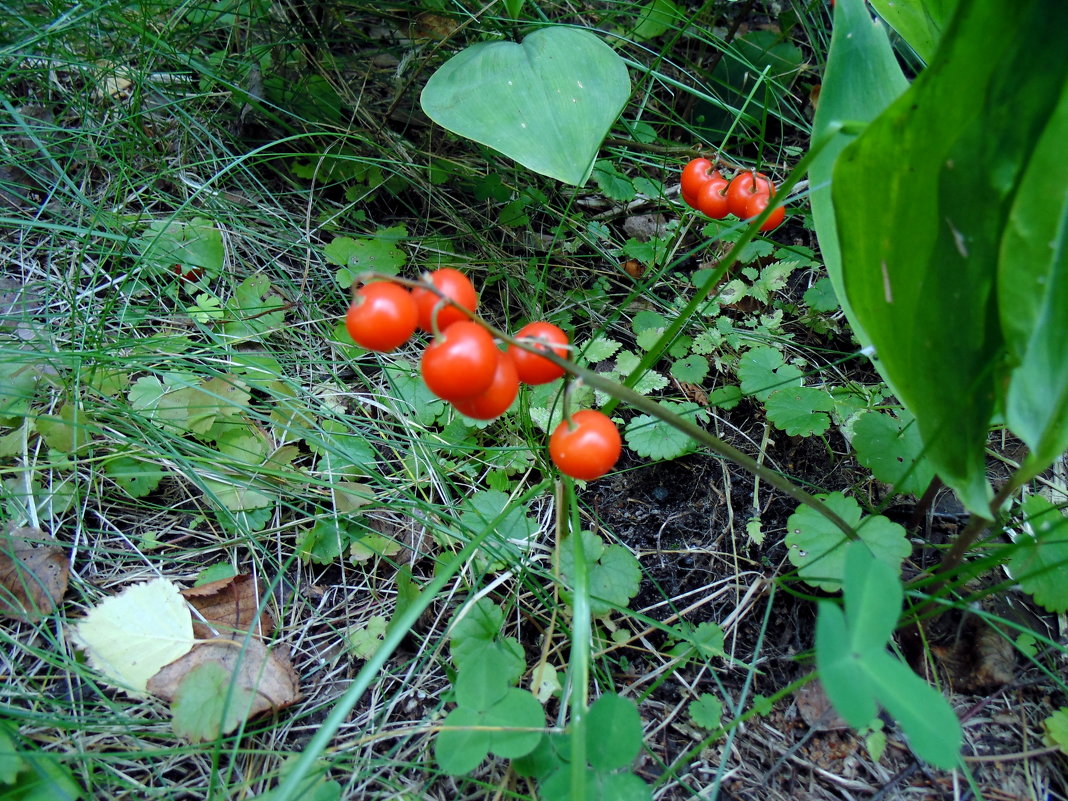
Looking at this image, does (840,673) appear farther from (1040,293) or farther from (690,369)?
(690,369)

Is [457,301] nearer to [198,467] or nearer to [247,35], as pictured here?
[198,467]

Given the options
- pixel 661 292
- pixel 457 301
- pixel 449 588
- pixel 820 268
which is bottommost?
pixel 449 588

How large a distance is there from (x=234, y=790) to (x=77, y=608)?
0.60 metres

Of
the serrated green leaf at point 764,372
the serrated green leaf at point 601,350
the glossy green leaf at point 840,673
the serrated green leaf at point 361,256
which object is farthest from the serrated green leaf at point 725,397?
the serrated green leaf at point 361,256

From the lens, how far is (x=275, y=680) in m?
1.52

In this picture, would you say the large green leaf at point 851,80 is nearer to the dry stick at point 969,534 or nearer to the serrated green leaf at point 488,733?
the dry stick at point 969,534

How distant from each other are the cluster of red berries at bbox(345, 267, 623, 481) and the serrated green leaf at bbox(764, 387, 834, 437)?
83 cm

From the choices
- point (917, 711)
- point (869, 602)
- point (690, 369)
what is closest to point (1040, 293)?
point (869, 602)

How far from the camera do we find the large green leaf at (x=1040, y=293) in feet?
3.12

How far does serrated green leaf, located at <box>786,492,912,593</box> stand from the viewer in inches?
58.3

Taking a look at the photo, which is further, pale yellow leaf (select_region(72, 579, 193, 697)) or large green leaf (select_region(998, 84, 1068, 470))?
pale yellow leaf (select_region(72, 579, 193, 697))

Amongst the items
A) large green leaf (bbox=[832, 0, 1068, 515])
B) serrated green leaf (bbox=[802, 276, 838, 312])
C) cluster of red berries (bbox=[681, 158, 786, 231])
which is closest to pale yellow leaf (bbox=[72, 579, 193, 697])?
large green leaf (bbox=[832, 0, 1068, 515])

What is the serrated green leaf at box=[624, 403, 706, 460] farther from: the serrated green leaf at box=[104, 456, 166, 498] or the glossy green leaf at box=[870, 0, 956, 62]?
the serrated green leaf at box=[104, 456, 166, 498]

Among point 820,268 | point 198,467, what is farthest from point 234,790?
point 820,268
